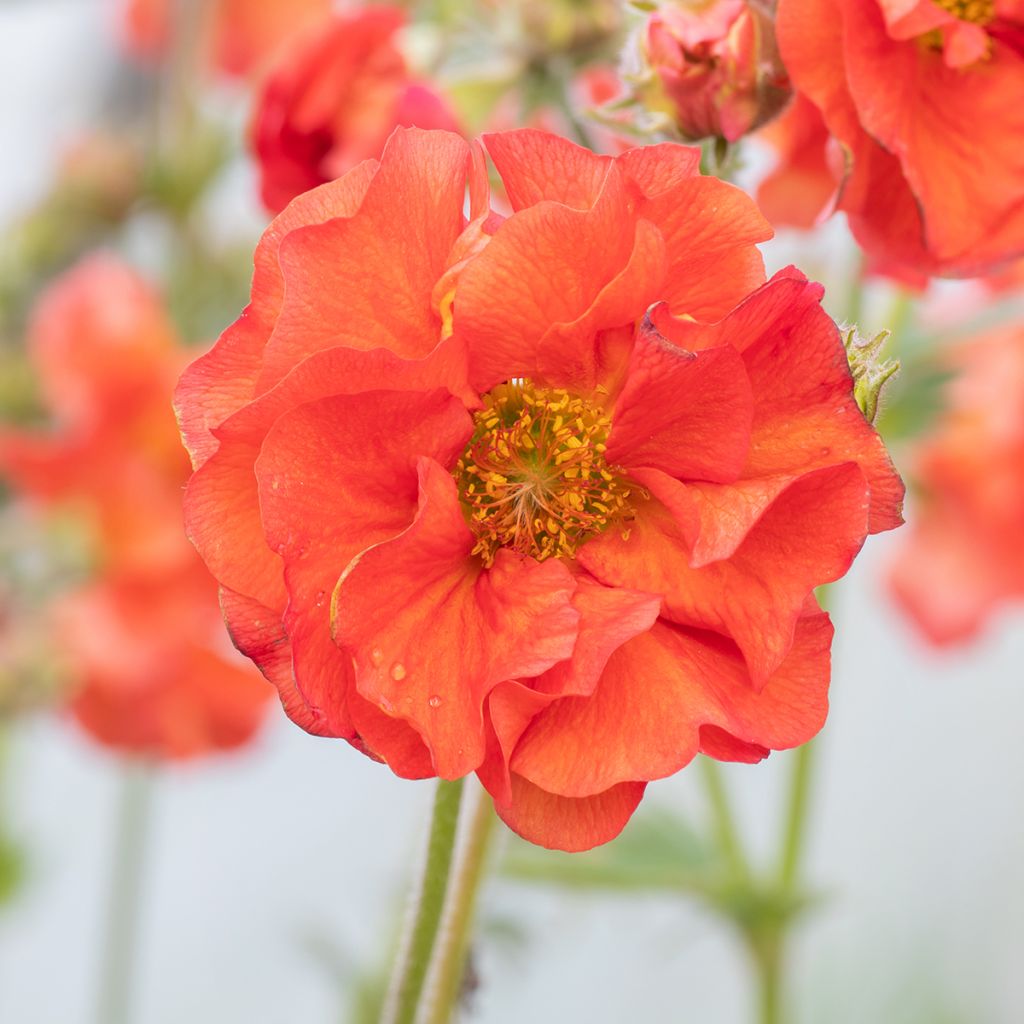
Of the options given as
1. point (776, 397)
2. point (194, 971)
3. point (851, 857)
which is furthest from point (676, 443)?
point (194, 971)

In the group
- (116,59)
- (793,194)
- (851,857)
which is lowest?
(851,857)

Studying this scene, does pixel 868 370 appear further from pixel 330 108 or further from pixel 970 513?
pixel 970 513

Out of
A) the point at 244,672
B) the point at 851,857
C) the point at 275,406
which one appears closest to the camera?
the point at 275,406

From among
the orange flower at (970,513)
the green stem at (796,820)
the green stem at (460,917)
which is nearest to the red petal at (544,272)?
the green stem at (460,917)

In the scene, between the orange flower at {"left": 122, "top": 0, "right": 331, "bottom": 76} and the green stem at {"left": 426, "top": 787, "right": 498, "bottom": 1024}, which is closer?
the green stem at {"left": 426, "top": 787, "right": 498, "bottom": 1024}

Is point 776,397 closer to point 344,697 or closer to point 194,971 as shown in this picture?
point 344,697

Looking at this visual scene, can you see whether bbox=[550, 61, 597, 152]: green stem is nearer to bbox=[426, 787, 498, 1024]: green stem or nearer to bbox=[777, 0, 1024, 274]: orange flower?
bbox=[777, 0, 1024, 274]: orange flower

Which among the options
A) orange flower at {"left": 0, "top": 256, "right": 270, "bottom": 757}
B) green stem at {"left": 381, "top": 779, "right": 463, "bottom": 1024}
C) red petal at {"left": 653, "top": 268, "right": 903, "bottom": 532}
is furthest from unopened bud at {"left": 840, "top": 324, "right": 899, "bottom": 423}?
orange flower at {"left": 0, "top": 256, "right": 270, "bottom": 757}
